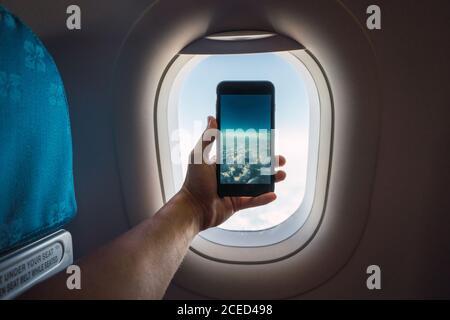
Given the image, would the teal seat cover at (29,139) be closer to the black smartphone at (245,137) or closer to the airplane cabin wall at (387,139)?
the airplane cabin wall at (387,139)

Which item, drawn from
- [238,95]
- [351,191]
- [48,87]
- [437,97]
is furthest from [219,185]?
[437,97]

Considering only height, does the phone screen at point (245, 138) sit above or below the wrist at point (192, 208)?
above

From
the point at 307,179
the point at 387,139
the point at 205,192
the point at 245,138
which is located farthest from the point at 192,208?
the point at 387,139

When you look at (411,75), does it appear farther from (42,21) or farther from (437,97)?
(42,21)

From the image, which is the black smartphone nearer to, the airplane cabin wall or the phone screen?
the phone screen

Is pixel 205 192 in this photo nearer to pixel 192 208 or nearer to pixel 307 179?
pixel 192 208

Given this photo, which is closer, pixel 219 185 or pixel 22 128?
pixel 22 128

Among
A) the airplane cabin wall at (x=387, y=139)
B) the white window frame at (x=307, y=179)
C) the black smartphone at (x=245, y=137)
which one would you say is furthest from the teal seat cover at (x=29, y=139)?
the black smartphone at (x=245, y=137)
